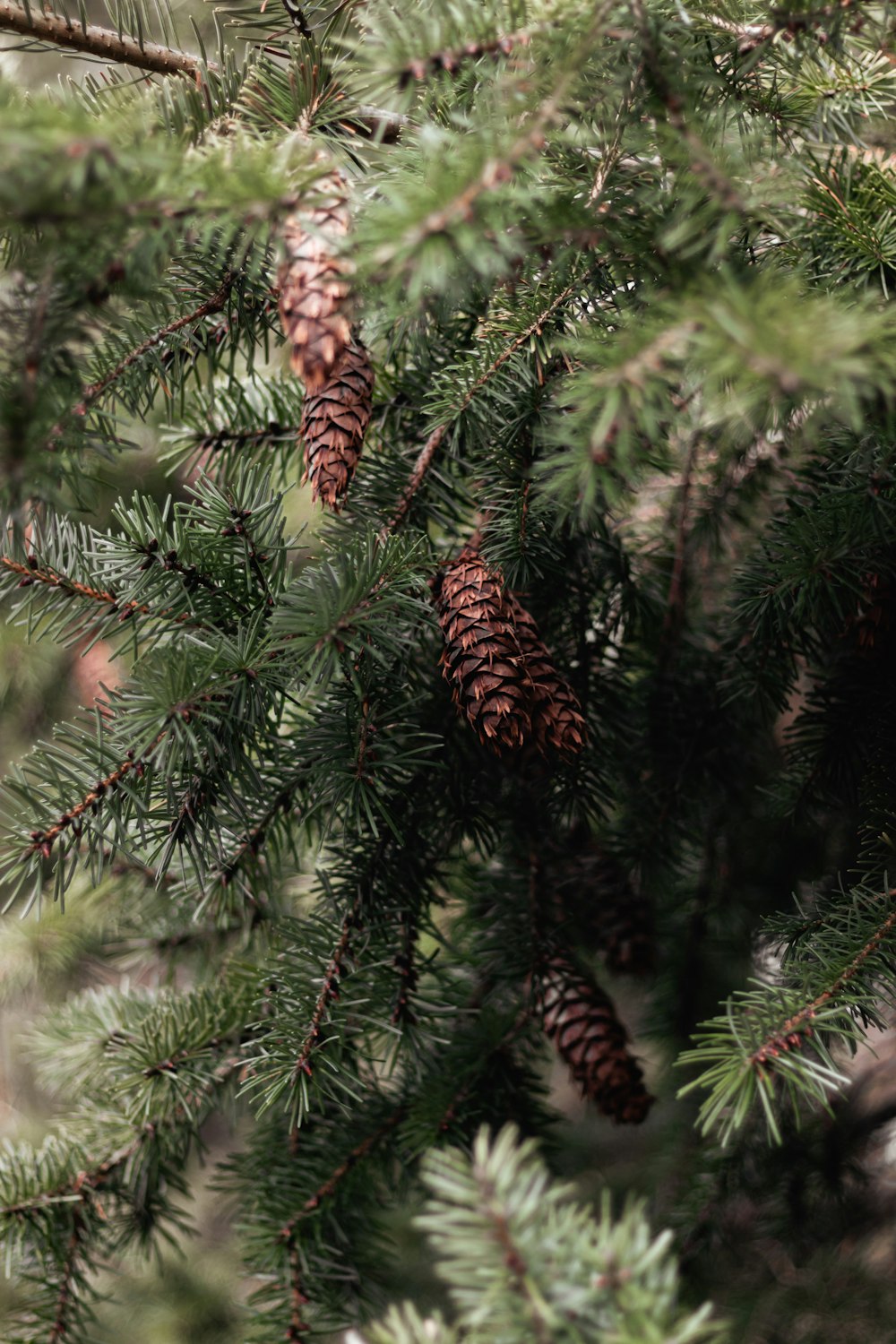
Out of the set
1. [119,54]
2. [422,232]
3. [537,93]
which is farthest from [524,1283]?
[119,54]

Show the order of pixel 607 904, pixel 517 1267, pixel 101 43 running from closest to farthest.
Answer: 1. pixel 517 1267
2. pixel 101 43
3. pixel 607 904

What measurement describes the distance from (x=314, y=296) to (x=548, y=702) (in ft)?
0.91

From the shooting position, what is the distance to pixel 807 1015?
Result: 1.58ft

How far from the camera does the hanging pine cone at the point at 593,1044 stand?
2.34ft

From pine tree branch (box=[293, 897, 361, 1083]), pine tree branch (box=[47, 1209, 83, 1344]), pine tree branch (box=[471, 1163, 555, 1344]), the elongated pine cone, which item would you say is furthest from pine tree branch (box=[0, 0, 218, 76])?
pine tree branch (box=[47, 1209, 83, 1344])

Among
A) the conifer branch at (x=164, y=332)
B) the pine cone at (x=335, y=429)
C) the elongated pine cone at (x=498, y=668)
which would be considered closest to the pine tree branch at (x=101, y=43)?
the conifer branch at (x=164, y=332)

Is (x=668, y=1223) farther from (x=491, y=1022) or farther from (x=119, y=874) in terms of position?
(x=119, y=874)

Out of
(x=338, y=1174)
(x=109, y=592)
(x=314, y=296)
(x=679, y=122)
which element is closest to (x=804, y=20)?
(x=679, y=122)

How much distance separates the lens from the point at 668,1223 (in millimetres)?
829

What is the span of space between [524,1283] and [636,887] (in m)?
0.56

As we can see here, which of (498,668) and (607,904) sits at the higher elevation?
(498,668)

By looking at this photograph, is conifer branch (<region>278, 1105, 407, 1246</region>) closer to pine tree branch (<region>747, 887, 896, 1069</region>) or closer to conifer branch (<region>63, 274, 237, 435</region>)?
pine tree branch (<region>747, 887, 896, 1069</region>)

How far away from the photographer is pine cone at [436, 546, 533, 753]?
530 mm

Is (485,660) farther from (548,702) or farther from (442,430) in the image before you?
(442,430)
